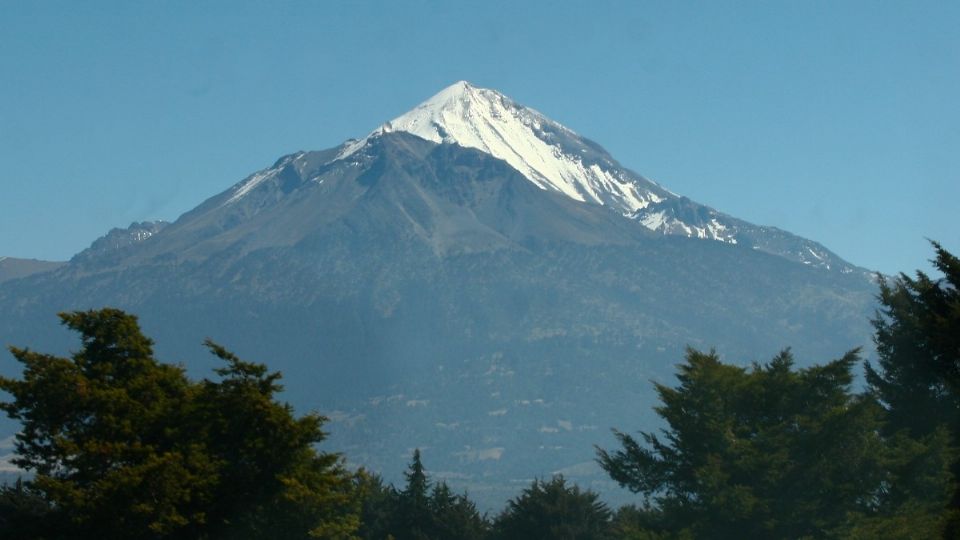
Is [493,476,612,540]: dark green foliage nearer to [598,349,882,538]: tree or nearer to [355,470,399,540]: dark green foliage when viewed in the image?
[355,470,399,540]: dark green foliage

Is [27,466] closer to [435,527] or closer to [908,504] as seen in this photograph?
[908,504]

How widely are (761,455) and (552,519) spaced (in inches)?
815

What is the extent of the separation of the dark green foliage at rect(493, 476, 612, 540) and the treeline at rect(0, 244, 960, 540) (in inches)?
3.9

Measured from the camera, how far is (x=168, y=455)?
124 ft

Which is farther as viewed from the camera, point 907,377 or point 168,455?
point 907,377

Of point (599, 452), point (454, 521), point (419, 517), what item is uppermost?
point (419, 517)

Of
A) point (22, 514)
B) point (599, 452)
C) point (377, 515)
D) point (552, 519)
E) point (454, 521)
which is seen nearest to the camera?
point (22, 514)

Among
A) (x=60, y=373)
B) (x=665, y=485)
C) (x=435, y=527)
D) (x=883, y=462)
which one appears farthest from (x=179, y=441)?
(x=435, y=527)

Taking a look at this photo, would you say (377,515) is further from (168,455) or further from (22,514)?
(168,455)

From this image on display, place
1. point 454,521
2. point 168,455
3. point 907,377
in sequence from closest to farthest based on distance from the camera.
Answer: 1. point 168,455
2. point 907,377
3. point 454,521

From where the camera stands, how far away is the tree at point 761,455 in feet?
161

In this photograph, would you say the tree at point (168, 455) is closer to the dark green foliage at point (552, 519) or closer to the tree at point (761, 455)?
the tree at point (761, 455)

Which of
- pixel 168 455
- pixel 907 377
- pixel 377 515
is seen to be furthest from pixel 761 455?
pixel 377 515

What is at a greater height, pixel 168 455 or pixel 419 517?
pixel 419 517
